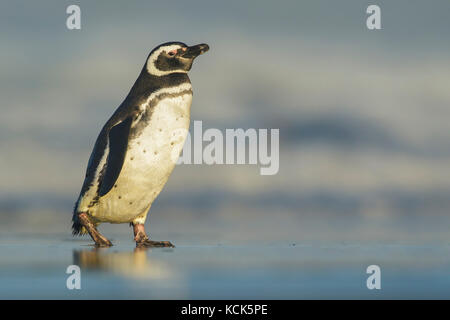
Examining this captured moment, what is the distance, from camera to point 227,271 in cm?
493

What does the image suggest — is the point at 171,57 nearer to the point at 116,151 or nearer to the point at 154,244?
the point at 116,151

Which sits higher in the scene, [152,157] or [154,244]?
[152,157]

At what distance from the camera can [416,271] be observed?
4.98 meters

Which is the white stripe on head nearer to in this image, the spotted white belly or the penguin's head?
the penguin's head

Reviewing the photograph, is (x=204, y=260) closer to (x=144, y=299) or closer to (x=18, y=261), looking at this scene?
(x=18, y=261)

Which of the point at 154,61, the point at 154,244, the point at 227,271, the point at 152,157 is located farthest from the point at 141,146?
the point at 227,271

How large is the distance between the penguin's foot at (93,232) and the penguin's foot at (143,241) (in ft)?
0.99

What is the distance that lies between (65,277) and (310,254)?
7.35ft

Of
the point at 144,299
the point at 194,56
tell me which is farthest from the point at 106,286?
the point at 194,56

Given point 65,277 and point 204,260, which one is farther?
point 204,260

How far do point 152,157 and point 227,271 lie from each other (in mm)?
2065

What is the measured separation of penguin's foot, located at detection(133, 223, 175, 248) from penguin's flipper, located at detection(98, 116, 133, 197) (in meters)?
0.56

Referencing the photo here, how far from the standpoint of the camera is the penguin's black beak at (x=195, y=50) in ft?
22.7

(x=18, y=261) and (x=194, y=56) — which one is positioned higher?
(x=194, y=56)
